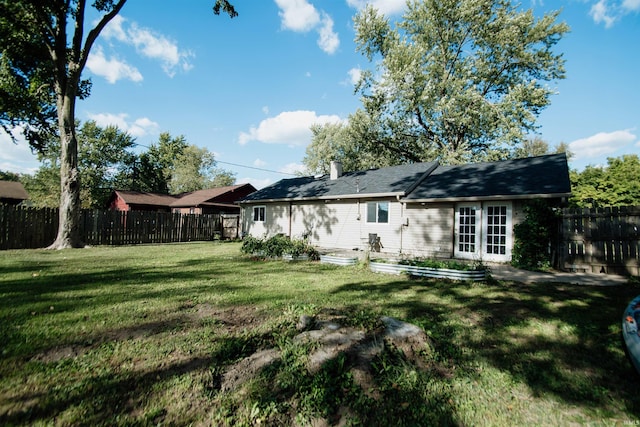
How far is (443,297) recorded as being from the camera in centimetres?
574

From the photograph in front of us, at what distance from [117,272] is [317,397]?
23.7 feet

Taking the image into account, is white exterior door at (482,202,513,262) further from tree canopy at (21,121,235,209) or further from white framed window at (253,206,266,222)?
tree canopy at (21,121,235,209)

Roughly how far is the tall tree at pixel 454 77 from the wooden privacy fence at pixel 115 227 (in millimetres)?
14785

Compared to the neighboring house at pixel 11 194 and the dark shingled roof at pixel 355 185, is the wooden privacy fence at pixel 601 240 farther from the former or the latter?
the neighboring house at pixel 11 194

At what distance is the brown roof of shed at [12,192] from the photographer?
2578 centimetres

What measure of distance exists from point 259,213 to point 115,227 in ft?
26.6

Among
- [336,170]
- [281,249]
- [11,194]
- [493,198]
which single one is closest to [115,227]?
[281,249]

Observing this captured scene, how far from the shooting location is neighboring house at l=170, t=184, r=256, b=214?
27.5 meters

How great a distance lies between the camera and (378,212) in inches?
561

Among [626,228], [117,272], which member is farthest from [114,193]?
[626,228]

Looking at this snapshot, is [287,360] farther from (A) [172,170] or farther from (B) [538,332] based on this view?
(A) [172,170]

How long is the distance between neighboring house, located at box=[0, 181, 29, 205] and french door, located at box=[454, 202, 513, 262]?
35.8 m

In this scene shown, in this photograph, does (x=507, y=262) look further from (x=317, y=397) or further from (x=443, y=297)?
(x=317, y=397)

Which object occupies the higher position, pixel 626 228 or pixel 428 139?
pixel 428 139
